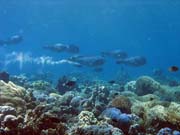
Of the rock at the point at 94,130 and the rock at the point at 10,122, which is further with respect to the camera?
the rock at the point at 10,122

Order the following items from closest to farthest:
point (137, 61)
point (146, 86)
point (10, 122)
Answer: point (10, 122)
point (146, 86)
point (137, 61)

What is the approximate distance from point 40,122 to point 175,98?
34.6ft

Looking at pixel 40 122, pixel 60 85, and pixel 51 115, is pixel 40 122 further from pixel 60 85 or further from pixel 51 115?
pixel 60 85

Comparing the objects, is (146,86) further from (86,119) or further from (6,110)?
(6,110)

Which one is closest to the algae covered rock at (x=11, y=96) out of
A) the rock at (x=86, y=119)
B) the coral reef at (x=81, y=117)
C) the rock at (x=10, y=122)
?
the coral reef at (x=81, y=117)

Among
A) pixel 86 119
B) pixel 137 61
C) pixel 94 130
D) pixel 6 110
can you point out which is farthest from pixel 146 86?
pixel 94 130

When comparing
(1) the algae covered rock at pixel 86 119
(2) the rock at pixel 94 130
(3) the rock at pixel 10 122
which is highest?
(1) the algae covered rock at pixel 86 119

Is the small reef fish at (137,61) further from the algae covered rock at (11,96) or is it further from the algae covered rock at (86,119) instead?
the algae covered rock at (86,119)

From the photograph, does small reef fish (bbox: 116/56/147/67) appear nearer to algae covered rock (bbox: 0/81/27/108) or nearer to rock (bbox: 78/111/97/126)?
algae covered rock (bbox: 0/81/27/108)

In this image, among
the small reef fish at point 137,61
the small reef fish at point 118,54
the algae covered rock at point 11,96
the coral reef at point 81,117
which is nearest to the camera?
the coral reef at point 81,117

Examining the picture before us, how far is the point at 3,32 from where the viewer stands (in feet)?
473

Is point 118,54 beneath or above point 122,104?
above

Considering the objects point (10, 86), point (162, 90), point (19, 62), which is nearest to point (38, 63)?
point (19, 62)

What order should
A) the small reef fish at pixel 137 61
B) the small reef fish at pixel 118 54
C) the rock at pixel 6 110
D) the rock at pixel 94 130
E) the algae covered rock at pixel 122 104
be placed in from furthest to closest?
the small reef fish at pixel 118 54 → the small reef fish at pixel 137 61 → the algae covered rock at pixel 122 104 → the rock at pixel 6 110 → the rock at pixel 94 130
